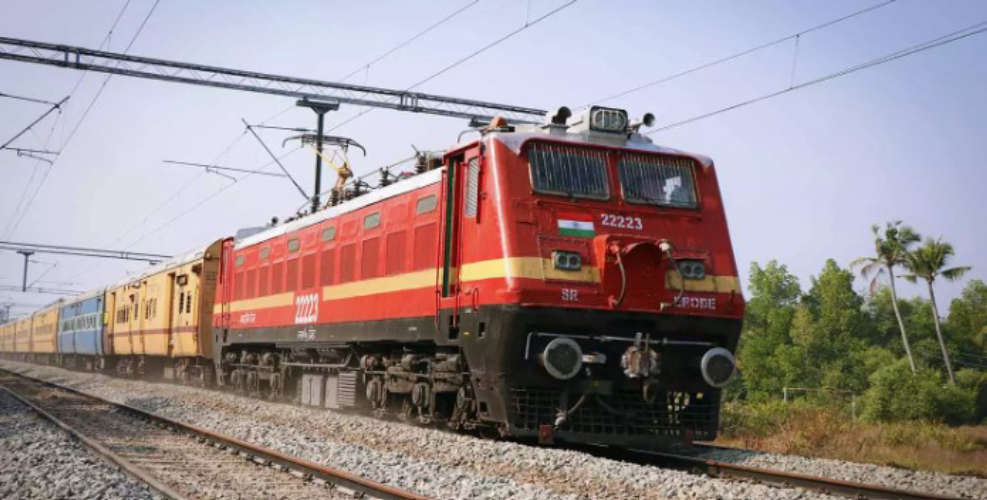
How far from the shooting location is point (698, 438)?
12.4 meters

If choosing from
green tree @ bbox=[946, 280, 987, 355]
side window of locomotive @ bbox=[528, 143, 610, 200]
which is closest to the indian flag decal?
side window of locomotive @ bbox=[528, 143, 610, 200]

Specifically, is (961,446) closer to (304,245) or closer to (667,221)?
(667,221)

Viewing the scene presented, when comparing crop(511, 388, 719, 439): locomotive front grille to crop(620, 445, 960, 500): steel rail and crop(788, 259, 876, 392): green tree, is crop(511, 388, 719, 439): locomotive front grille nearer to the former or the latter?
crop(620, 445, 960, 500): steel rail

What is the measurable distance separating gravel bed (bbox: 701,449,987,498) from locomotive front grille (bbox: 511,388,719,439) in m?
0.57

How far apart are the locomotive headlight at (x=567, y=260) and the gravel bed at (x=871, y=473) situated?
300cm

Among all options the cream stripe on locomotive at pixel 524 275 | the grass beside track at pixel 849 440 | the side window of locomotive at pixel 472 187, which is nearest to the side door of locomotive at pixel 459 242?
the side window of locomotive at pixel 472 187

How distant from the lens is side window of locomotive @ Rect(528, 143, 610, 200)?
40.3 feet

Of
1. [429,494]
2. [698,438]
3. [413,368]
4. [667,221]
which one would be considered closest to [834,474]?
[698,438]

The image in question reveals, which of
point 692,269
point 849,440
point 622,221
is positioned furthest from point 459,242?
point 849,440

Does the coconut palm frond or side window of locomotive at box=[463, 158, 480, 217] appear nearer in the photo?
side window of locomotive at box=[463, 158, 480, 217]

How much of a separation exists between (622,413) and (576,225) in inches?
90.9

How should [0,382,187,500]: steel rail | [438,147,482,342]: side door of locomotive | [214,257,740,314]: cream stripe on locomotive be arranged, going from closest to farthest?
[0,382,187,500]: steel rail < [214,257,740,314]: cream stripe on locomotive < [438,147,482,342]: side door of locomotive

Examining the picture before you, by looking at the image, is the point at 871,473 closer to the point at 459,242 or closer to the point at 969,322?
the point at 459,242

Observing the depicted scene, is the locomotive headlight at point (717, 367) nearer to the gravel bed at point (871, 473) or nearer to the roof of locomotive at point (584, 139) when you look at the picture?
the gravel bed at point (871, 473)
